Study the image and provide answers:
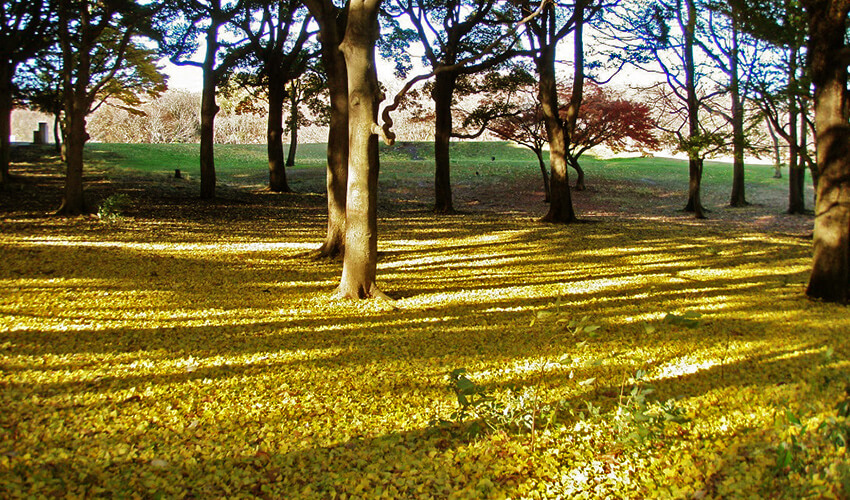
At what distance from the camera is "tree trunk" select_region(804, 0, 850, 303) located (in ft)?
20.4

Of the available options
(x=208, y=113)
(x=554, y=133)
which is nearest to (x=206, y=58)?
(x=208, y=113)

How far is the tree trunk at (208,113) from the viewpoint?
15.4m

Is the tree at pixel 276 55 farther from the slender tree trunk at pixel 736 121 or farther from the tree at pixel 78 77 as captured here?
the slender tree trunk at pixel 736 121

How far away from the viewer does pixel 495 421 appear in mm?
3445

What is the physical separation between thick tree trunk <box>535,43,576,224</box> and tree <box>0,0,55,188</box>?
1173cm

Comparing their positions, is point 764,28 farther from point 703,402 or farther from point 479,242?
point 703,402

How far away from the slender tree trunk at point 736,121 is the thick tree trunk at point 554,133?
3.68 meters

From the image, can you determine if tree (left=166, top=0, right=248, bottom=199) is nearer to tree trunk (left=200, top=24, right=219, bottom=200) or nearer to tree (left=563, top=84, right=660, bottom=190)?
tree trunk (left=200, top=24, right=219, bottom=200)

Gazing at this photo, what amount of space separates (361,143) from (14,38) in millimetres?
12482

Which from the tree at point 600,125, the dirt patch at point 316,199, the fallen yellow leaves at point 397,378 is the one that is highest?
the tree at point 600,125

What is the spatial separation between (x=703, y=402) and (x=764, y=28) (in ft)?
30.4

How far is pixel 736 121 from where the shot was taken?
1591cm

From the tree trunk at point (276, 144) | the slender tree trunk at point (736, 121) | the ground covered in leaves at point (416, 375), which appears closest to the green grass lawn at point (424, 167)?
the slender tree trunk at point (736, 121)

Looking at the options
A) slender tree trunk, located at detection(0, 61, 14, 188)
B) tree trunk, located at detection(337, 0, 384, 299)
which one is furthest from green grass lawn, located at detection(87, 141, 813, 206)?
tree trunk, located at detection(337, 0, 384, 299)
